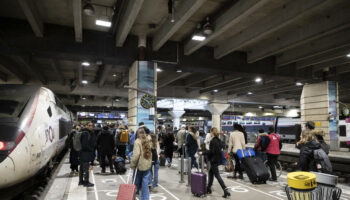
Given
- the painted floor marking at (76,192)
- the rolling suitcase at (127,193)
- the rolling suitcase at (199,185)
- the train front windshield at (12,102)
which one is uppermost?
the train front windshield at (12,102)

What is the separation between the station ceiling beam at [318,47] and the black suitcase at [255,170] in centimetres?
720

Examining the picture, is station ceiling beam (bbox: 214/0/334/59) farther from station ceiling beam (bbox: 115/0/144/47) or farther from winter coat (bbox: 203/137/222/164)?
winter coat (bbox: 203/137/222/164)

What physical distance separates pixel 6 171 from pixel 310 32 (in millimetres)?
11469

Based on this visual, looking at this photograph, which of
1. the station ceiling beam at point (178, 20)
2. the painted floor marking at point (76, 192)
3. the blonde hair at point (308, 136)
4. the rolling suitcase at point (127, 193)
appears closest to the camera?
the rolling suitcase at point (127, 193)

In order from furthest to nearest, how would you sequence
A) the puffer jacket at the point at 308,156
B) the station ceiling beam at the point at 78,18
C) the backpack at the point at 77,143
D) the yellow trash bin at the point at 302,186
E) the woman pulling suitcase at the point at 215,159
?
the station ceiling beam at the point at 78,18 < the backpack at the point at 77,143 < the woman pulling suitcase at the point at 215,159 < the puffer jacket at the point at 308,156 < the yellow trash bin at the point at 302,186

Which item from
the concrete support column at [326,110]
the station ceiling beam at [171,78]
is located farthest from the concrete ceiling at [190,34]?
the station ceiling beam at [171,78]

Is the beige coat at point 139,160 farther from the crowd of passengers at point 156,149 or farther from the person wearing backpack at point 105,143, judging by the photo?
the person wearing backpack at point 105,143

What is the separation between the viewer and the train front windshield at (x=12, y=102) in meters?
6.00

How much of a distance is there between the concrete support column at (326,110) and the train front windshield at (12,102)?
17821 millimetres

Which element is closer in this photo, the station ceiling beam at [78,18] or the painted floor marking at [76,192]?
the painted floor marking at [76,192]

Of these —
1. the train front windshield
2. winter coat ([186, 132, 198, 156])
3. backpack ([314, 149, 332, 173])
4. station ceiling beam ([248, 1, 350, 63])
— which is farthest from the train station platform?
station ceiling beam ([248, 1, 350, 63])

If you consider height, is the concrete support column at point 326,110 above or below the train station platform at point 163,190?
above

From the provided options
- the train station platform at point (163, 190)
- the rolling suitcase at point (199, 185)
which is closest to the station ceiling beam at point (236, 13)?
the rolling suitcase at point (199, 185)

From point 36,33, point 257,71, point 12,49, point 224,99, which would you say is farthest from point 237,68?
point 224,99
